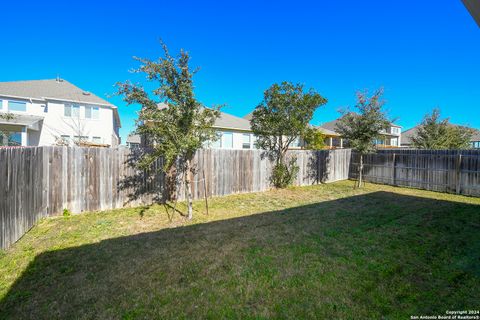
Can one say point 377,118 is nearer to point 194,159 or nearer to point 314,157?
point 314,157

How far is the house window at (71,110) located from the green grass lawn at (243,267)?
53.0 ft

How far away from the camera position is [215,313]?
2.36 meters

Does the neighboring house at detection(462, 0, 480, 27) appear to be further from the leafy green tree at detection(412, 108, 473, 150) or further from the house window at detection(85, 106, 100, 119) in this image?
the house window at detection(85, 106, 100, 119)

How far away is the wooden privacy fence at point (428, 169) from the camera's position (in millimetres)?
9289

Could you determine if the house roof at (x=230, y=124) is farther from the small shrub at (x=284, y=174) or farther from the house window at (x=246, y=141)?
the small shrub at (x=284, y=174)

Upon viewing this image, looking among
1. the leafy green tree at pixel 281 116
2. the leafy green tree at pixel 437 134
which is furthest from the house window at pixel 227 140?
the leafy green tree at pixel 437 134

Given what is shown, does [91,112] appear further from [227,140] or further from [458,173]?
[458,173]

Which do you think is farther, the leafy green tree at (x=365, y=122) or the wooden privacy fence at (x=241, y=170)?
the leafy green tree at (x=365, y=122)

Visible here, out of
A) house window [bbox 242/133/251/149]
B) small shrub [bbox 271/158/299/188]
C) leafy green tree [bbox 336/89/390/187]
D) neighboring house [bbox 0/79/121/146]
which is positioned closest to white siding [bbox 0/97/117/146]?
neighboring house [bbox 0/79/121/146]

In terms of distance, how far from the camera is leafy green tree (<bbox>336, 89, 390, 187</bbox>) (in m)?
10.5

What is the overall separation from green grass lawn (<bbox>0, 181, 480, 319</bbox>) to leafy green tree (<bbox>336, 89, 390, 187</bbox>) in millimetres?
5550

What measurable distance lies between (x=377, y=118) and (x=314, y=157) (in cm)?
356

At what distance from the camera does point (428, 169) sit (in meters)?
10.6

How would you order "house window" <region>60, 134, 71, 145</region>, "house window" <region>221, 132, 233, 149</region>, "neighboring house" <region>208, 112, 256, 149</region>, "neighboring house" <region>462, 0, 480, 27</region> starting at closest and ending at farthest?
A: "neighboring house" <region>462, 0, 480, 27</region>, "house window" <region>60, 134, 71, 145</region>, "neighboring house" <region>208, 112, 256, 149</region>, "house window" <region>221, 132, 233, 149</region>
